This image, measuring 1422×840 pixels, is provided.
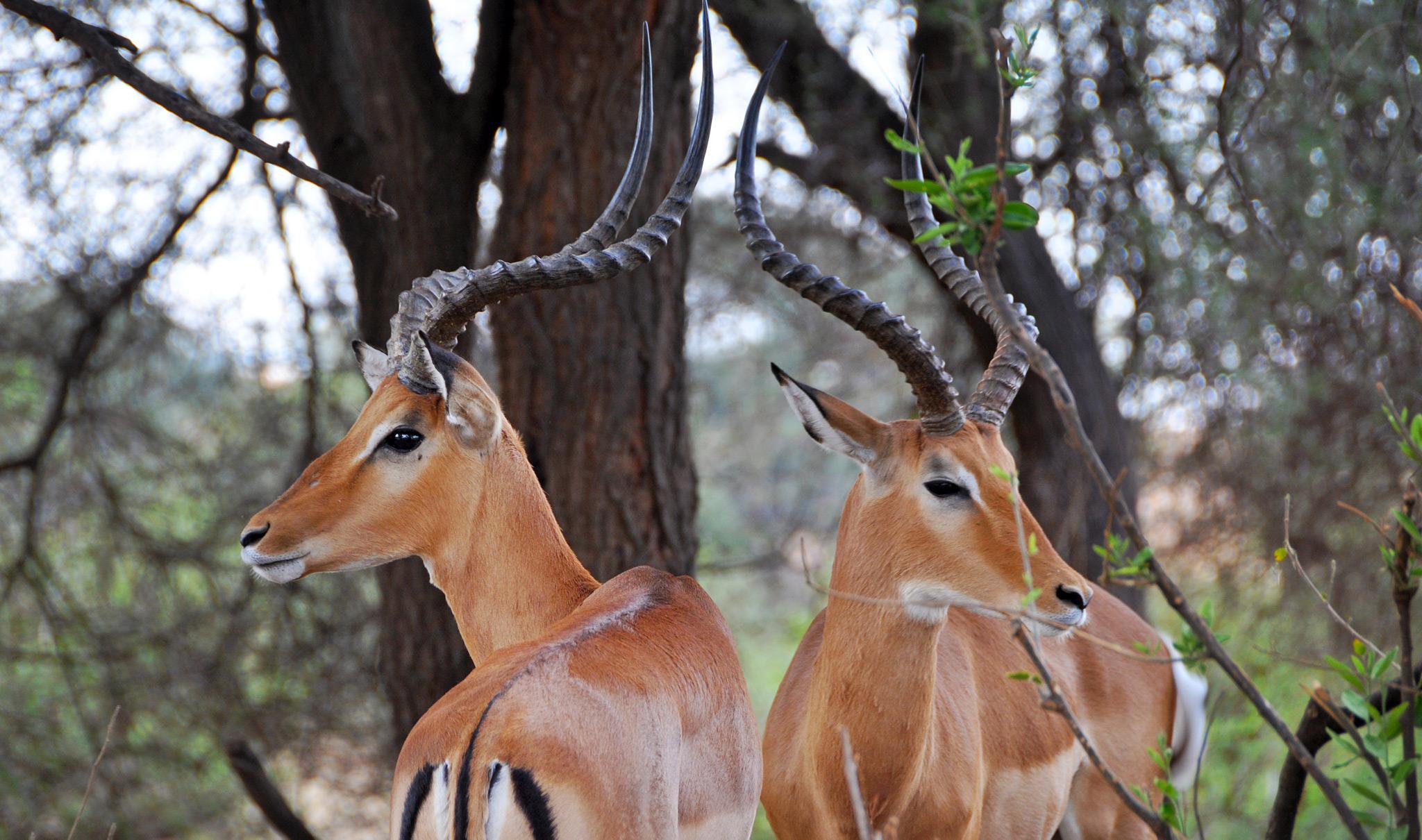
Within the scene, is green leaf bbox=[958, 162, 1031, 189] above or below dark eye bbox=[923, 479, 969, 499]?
above

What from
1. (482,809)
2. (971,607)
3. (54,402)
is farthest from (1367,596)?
(54,402)

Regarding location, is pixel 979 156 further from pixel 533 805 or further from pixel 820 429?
pixel 533 805

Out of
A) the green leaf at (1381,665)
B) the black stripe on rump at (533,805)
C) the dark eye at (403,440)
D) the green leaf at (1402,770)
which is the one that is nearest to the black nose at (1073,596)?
the green leaf at (1381,665)

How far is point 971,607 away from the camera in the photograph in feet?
10.2

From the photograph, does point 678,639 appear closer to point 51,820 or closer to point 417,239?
point 417,239

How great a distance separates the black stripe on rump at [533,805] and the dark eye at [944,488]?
1.52m

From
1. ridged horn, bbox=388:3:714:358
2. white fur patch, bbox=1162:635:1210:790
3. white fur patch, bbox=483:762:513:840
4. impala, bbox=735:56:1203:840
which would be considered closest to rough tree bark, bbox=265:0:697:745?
ridged horn, bbox=388:3:714:358

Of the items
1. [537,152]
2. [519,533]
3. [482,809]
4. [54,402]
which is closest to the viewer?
[482,809]

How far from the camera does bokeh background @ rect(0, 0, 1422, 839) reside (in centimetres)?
495

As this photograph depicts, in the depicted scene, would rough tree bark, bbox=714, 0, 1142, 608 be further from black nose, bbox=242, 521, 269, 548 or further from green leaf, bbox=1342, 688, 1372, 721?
green leaf, bbox=1342, 688, 1372, 721

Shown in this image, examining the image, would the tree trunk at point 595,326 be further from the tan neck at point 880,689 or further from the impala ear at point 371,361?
the tan neck at point 880,689

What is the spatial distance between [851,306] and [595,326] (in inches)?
77.5

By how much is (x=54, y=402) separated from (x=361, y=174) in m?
2.30

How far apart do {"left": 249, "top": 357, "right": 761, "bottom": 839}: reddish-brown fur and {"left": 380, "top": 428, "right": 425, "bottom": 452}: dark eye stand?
0.02m
